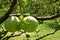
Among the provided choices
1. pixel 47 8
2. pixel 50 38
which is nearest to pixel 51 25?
pixel 50 38

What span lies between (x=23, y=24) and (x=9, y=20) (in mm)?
91

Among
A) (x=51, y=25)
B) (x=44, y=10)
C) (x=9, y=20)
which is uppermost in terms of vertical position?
(x=9, y=20)

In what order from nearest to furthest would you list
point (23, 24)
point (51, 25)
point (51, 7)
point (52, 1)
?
point (23, 24), point (52, 1), point (51, 7), point (51, 25)

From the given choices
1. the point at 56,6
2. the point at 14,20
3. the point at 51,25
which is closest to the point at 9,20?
the point at 14,20

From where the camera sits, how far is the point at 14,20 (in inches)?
38.0

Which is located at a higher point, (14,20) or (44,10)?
(14,20)

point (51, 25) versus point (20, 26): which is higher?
point (20, 26)

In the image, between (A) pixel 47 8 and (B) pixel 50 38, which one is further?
(B) pixel 50 38

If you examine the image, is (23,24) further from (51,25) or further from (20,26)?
(51,25)

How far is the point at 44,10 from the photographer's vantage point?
82.2 inches

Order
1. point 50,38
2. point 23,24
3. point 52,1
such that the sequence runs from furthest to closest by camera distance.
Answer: point 50,38 < point 52,1 < point 23,24

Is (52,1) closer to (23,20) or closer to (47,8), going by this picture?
(47,8)

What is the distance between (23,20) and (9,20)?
8 centimetres

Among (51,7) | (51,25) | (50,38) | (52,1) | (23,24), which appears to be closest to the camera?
(23,24)
